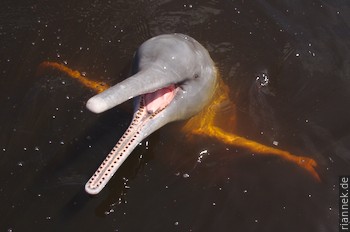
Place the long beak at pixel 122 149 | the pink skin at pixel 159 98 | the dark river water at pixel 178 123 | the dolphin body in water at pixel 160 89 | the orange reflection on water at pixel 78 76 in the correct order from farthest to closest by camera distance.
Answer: the orange reflection on water at pixel 78 76
the dark river water at pixel 178 123
the pink skin at pixel 159 98
the dolphin body in water at pixel 160 89
the long beak at pixel 122 149

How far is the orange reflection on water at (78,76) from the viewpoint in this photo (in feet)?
27.7

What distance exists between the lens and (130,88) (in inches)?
240

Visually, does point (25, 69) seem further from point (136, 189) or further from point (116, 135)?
point (136, 189)

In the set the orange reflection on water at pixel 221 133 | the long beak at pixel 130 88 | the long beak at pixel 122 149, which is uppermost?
the long beak at pixel 130 88

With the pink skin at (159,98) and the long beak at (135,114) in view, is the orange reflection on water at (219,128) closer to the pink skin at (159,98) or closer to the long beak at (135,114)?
the pink skin at (159,98)

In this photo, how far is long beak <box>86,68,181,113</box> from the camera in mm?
5539

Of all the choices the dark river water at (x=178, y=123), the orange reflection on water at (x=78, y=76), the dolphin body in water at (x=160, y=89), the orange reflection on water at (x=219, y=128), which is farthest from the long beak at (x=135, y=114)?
the orange reflection on water at (x=78, y=76)

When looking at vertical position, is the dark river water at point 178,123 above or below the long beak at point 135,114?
below

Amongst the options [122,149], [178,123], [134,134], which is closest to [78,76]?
[178,123]

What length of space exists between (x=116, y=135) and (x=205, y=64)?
1.62 meters

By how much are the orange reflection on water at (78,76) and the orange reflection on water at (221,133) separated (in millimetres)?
1470

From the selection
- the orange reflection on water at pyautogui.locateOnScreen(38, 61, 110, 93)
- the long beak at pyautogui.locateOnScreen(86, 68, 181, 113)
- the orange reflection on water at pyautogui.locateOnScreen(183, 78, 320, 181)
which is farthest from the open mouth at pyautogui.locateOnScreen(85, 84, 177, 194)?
the orange reflection on water at pyautogui.locateOnScreen(38, 61, 110, 93)

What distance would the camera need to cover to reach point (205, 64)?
310 inches

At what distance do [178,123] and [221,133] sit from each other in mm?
661
